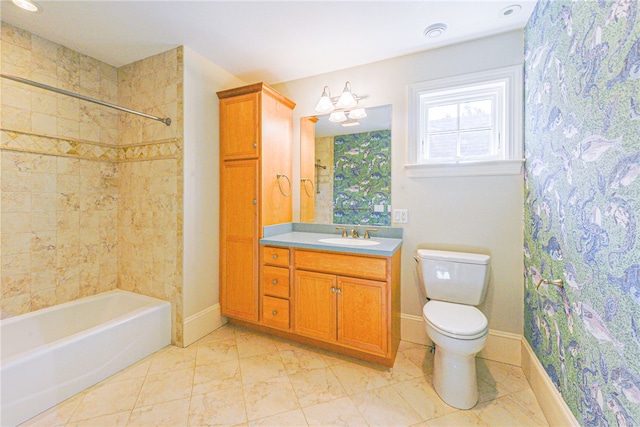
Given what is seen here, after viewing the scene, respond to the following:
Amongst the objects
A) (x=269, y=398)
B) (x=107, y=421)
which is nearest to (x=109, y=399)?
(x=107, y=421)

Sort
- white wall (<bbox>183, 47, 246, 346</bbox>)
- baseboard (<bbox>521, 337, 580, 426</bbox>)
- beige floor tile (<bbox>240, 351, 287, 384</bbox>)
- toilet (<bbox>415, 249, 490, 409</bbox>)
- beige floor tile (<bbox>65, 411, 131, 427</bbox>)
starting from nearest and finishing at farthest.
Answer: baseboard (<bbox>521, 337, 580, 426</bbox>) < beige floor tile (<bbox>65, 411, 131, 427</bbox>) < toilet (<bbox>415, 249, 490, 409</bbox>) < beige floor tile (<bbox>240, 351, 287, 384</bbox>) < white wall (<bbox>183, 47, 246, 346</bbox>)

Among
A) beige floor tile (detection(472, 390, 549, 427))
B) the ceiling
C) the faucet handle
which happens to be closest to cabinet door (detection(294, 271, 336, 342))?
the faucet handle

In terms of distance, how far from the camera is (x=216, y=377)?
1.71 metres

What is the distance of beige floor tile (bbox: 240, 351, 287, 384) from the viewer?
171 cm

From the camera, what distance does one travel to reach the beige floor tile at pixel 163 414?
135 cm

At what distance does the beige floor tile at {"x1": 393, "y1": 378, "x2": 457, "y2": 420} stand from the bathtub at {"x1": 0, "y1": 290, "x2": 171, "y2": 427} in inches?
71.7

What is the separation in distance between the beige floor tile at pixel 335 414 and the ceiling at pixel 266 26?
2.39m

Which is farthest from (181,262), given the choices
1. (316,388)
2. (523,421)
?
(523,421)

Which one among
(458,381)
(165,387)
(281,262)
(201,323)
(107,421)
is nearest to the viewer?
(107,421)

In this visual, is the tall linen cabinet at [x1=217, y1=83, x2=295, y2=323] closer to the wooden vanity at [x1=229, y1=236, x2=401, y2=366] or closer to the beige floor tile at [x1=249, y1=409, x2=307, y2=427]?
the wooden vanity at [x1=229, y1=236, x2=401, y2=366]

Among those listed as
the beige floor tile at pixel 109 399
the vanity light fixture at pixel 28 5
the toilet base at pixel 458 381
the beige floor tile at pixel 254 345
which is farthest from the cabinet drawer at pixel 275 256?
the vanity light fixture at pixel 28 5

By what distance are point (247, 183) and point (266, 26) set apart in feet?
3.80

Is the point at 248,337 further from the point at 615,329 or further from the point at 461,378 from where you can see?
the point at 615,329

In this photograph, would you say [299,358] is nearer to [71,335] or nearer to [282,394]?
[282,394]
